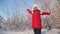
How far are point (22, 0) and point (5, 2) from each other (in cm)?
34

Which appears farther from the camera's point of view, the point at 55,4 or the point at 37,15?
the point at 55,4

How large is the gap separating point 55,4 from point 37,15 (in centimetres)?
70

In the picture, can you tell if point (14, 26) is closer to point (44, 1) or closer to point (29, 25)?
point (29, 25)

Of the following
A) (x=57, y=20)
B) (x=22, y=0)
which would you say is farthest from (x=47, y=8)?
(x=22, y=0)

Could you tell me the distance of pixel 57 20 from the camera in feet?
10.3

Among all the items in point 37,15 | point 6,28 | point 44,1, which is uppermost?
point 44,1

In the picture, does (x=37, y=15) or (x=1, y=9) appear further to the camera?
(x=1, y=9)

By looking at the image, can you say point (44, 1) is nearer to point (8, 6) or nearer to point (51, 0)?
point (51, 0)

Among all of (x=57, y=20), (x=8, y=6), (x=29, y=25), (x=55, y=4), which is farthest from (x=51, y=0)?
(x=8, y=6)

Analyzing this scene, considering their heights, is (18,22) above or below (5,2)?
below

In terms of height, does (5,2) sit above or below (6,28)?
above

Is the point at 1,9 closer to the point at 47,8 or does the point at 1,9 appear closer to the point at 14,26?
the point at 14,26

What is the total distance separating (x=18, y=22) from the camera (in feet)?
10.5

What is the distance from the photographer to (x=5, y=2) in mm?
3176
